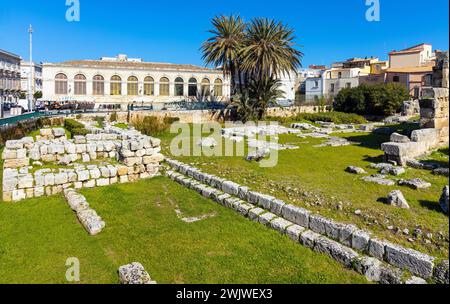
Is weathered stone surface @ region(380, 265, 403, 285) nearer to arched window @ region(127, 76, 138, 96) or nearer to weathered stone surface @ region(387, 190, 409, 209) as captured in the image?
weathered stone surface @ region(387, 190, 409, 209)

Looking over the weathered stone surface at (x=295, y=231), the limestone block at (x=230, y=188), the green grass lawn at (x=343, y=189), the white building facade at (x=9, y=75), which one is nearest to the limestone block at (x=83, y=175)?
the green grass lawn at (x=343, y=189)

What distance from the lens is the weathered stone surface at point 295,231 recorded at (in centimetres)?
702

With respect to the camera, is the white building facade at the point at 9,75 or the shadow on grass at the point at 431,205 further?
the white building facade at the point at 9,75

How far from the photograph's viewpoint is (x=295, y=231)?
280 inches

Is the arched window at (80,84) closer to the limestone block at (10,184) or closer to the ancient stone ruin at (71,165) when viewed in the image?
the ancient stone ruin at (71,165)

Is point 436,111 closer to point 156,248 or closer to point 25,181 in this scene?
point 156,248

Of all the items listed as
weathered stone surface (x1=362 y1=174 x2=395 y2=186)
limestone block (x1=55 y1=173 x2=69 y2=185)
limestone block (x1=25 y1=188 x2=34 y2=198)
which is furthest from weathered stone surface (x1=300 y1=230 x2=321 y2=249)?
limestone block (x1=25 y1=188 x2=34 y2=198)

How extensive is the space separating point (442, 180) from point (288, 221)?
578cm

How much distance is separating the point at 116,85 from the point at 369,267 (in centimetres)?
5056

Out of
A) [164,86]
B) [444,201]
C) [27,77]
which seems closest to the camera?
[444,201]

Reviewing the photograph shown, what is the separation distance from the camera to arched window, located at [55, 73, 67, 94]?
4731 cm

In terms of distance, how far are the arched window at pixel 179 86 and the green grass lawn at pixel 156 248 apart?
4707 cm

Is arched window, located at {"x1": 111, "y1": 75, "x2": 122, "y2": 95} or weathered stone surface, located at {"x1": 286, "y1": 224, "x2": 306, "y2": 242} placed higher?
arched window, located at {"x1": 111, "y1": 75, "x2": 122, "y2": 95}

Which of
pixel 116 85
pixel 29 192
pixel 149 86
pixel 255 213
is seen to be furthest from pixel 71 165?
pixel 149 86
